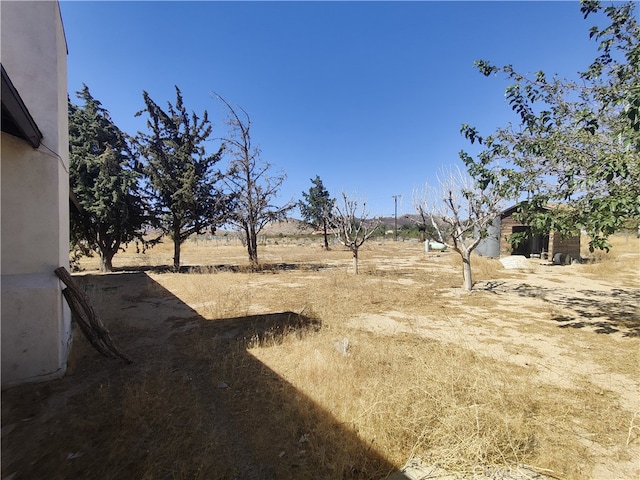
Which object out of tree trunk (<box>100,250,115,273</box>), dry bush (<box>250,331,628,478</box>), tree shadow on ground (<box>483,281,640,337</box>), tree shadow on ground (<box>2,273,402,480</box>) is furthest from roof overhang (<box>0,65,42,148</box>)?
tree trunk (<box>100,250,115,273</box>)

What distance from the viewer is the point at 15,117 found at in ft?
9.50

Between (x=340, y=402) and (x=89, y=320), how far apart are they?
384 centimetres

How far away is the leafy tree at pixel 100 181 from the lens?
13789 millimetres

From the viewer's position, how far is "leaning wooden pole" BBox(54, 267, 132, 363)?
4.09m

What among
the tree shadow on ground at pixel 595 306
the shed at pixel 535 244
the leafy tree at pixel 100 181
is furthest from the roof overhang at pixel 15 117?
the shed at pixel 535 244

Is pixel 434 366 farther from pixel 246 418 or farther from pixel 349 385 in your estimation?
pixel 246 418

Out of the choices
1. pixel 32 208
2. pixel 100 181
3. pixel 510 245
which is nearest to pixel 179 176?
pixel 100 181

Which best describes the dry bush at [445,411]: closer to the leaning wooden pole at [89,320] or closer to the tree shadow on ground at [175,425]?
the tree shadow on ground at [175,425]

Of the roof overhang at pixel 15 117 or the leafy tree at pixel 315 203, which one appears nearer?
the roof overhang at pixel 15 117

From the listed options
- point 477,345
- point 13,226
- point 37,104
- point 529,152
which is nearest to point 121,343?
point 13,226

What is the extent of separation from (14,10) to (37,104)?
1.13 meters

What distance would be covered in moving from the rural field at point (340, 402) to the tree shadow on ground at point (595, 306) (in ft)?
0.28

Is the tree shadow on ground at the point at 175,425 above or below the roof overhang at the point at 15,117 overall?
below

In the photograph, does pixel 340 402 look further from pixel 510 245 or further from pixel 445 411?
pixel 510 245
